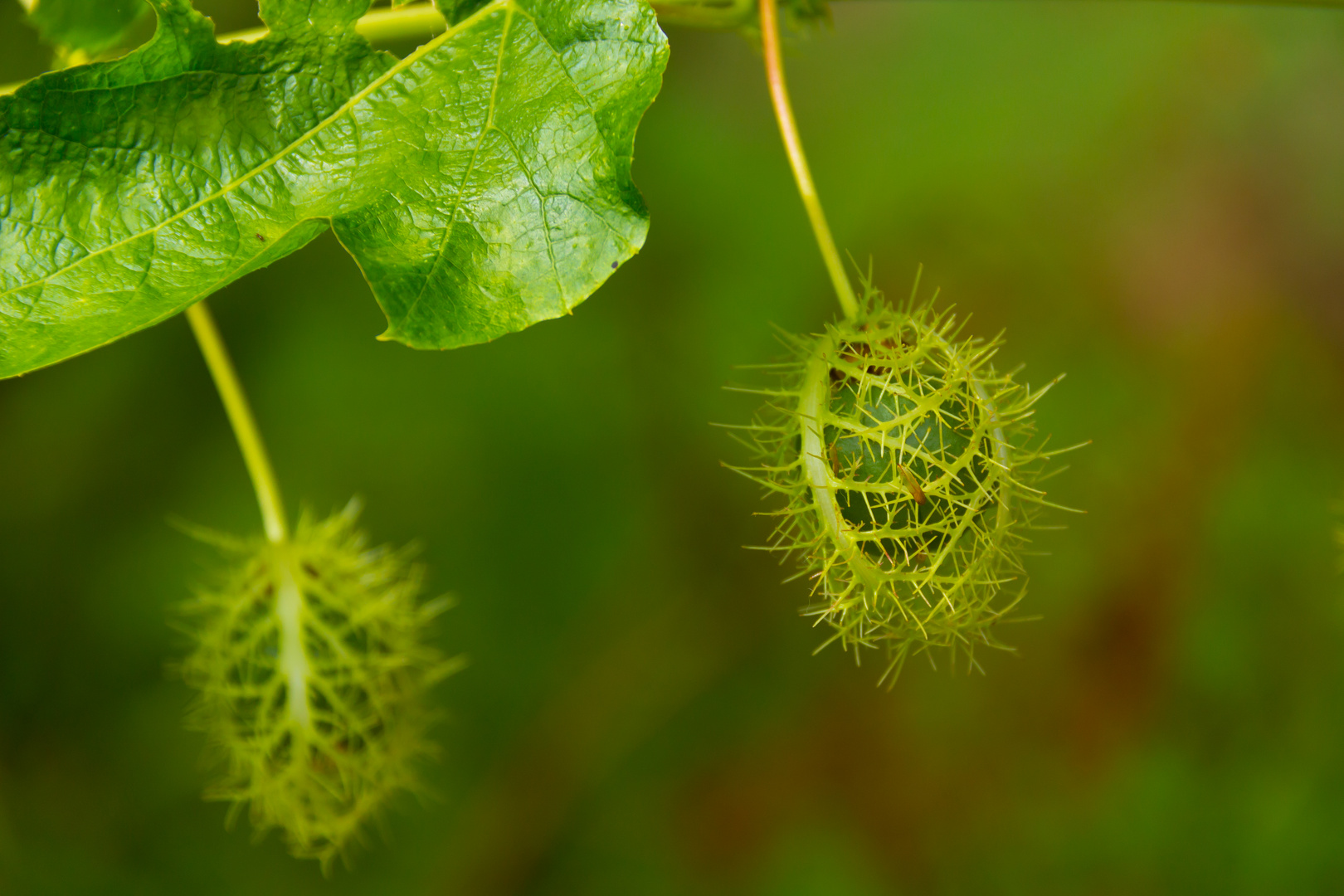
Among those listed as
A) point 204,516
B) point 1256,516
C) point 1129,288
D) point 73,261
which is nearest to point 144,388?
point 204,516

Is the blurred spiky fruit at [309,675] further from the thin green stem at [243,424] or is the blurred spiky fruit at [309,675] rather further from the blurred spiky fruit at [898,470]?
the blurred spiky fruit at [898,470]

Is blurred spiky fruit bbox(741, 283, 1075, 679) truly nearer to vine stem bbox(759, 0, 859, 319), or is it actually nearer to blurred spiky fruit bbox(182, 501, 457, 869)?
vine stem bbox(759, 0, 859, 319)

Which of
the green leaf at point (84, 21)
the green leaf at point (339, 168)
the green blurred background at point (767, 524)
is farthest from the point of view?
the green blurred background at point (767, 524)

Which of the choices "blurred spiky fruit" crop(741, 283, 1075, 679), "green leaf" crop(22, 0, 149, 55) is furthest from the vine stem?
"green leaf" crop(22, 0, 149, 55)

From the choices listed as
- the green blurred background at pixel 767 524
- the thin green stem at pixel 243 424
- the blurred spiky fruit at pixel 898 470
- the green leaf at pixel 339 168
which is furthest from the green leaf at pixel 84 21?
the green blurred background at pixel 767 524

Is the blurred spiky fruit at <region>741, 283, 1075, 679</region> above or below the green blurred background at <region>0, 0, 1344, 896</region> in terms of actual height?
above

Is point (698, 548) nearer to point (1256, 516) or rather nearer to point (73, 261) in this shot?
point (1256, 516)
